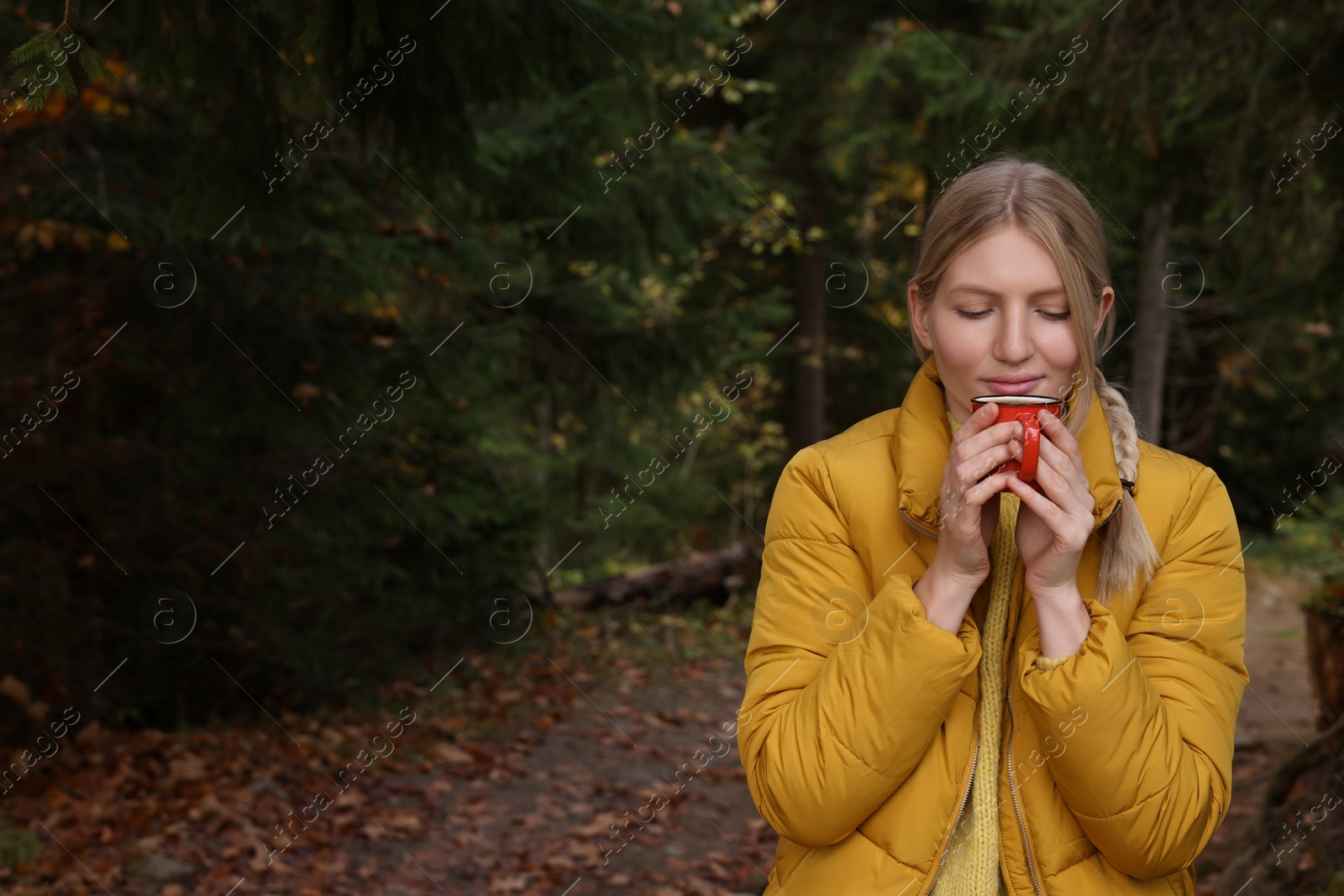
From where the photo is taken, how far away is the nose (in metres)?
A: 1.60

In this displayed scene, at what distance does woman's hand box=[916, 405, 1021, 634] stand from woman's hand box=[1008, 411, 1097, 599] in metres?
0.04

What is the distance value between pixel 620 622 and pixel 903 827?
330 inches

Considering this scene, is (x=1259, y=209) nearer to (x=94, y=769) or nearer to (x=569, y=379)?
(x=569, y=379)

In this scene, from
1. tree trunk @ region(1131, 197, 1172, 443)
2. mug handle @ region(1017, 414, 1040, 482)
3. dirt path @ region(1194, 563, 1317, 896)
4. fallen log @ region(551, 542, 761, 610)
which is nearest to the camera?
mug handle @ region(1017, 414, 1040, 482)

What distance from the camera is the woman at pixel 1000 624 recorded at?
154 centimetres

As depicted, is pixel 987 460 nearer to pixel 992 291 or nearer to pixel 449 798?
pixel 992 291

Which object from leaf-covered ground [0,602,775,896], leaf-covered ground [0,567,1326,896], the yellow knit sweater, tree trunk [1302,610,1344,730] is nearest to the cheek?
the yellow knit sweater

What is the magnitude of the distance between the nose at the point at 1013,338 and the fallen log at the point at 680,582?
8.26 metres

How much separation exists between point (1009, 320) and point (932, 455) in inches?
9.5

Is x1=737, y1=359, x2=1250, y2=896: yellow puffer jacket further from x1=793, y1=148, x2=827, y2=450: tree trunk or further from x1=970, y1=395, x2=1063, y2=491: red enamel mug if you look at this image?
x1=793, y1=148, x2=827, y2=450: tree trunk

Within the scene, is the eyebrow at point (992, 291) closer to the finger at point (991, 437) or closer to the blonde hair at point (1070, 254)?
the blonde hair at point (1070, 254)

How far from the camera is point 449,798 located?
228 inches

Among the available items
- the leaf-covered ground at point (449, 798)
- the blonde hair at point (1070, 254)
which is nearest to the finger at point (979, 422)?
the blonde hair at point (1070, 254)

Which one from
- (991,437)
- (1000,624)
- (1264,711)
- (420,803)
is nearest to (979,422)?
(991,437)
